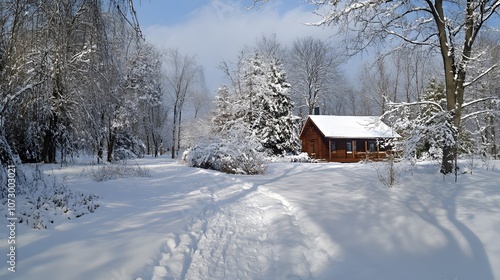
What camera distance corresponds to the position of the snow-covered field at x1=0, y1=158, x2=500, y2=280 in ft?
10.4

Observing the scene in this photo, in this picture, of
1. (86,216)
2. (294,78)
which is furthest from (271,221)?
(294,78)

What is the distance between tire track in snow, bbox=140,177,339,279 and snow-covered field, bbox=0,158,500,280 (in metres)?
0.02

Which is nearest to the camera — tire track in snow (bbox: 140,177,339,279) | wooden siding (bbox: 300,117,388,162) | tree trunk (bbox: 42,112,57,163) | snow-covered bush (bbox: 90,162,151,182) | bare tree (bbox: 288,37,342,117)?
tire track in snow (bbox: 140,177,339,279)

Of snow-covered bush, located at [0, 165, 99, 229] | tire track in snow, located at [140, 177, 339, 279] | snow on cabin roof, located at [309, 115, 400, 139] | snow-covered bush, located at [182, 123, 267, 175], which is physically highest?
snow on cabin roof, located at [309, 115, 400, 139]

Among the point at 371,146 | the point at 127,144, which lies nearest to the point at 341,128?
the point at 371,146

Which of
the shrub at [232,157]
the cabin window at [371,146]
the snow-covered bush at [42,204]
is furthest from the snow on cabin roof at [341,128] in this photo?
the snow-covered bush at [42,204]

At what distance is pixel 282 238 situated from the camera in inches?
176

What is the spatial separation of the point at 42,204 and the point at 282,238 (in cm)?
408

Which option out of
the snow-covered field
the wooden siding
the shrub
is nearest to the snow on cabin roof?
the wooden siding

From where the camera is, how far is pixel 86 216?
4.68 m

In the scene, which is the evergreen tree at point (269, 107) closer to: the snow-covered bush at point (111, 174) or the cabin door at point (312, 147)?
the cabin door at point (312, 147)

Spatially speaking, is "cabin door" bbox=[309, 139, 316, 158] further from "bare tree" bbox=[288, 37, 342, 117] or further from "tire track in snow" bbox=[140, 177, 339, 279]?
"tire track in snow" bbox=[140, 177, 339, 279]

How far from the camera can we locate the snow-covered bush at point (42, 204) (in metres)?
4.16

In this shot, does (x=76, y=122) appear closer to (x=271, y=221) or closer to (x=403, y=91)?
(x=271, y=221)
